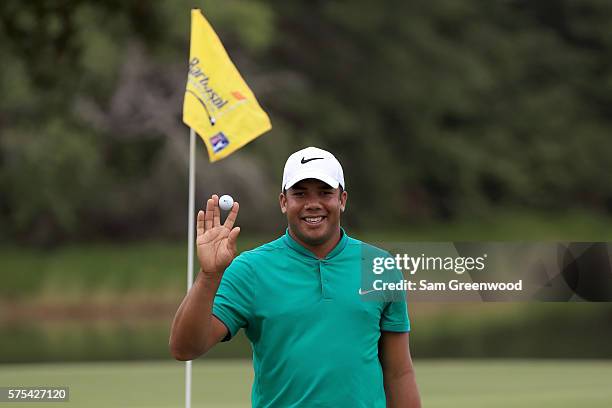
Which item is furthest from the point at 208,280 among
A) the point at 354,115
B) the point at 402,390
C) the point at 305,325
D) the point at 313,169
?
the point at 354,115

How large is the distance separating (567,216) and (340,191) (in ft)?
115

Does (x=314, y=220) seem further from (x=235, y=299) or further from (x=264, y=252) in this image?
(x=235, y=299)

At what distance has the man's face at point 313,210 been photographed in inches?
147

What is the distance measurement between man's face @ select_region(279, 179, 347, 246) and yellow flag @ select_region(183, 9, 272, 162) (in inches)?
250

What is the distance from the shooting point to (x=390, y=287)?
375cm

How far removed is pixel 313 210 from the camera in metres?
3.73

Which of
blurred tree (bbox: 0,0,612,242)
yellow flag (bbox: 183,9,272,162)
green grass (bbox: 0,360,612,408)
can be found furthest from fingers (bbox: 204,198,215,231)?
blurred tree (bbox: 0,0,612,242)

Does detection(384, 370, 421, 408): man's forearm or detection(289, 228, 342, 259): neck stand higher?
detection(289, 228, 342, 259): neck

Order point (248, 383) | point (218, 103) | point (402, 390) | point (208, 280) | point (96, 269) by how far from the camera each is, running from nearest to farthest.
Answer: point (208, 280) < point (402, 390) < point (218, 103) < point (248, 383) < point (96, 269)

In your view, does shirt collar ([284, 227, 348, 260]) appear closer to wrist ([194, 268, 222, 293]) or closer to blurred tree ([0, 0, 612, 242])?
wrist ([194, 268, 222, 293])

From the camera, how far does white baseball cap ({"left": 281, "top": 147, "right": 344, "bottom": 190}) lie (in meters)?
3.69

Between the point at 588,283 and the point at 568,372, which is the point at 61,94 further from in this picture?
the point at 588,283

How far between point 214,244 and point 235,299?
0.78 ft

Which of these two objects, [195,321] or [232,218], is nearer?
[195,321]
